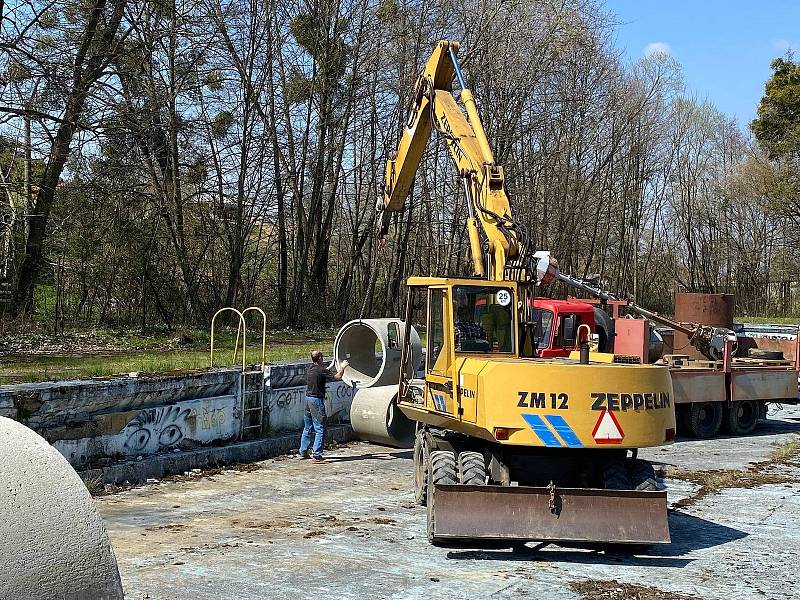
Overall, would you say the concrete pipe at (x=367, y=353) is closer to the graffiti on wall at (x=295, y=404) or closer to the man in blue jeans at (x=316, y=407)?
the graffiti on wall at (x=295, y=404)

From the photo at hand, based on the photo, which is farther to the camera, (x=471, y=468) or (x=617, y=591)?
(x=471, y=468)

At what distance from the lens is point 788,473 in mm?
15570

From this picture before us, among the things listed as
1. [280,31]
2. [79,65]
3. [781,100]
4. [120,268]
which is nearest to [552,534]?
[79,65]

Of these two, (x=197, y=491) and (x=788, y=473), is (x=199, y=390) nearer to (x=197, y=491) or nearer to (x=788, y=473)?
(x=197, y=491)

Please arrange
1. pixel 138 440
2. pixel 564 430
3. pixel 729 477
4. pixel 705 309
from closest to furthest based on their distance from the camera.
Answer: pixel 564 430
pixel 138 440
pixel 729 477
pixel 705 309

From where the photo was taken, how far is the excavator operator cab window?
1148cm

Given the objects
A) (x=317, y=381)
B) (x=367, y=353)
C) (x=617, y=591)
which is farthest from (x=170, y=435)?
(x=617, y=591)

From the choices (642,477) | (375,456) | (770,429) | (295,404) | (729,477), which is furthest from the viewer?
(770,429)

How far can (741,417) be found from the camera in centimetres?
2077

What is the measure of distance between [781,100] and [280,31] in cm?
2837

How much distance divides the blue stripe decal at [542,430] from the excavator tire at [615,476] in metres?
0.99

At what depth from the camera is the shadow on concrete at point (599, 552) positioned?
1011cm

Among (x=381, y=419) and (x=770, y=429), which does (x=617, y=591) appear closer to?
(x=381, y=419)

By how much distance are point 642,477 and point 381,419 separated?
6.14m
